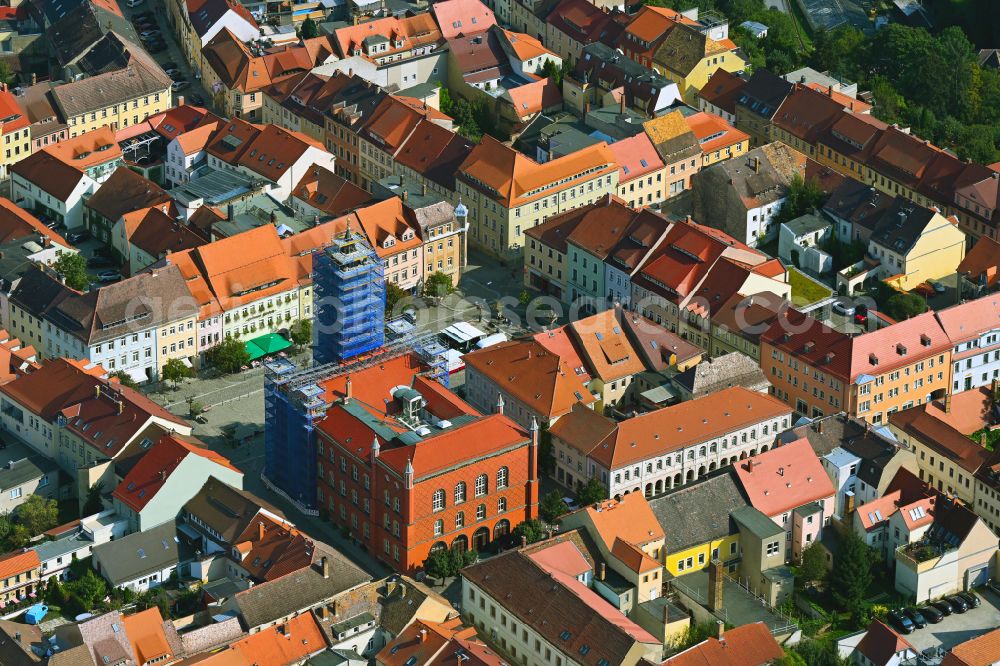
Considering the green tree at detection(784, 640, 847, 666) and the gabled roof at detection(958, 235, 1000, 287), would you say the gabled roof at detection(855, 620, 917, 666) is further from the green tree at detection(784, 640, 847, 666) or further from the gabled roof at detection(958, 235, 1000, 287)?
the gabled roof at detection(958, 235, 1000, 287)

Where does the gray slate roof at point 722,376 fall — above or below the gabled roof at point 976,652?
above

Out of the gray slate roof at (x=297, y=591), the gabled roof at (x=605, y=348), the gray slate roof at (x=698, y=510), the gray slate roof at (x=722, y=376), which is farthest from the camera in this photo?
the gabled roof at (x=605, y=348)

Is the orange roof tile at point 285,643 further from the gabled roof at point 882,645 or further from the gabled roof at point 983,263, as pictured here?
the gabled roof at point 983,263

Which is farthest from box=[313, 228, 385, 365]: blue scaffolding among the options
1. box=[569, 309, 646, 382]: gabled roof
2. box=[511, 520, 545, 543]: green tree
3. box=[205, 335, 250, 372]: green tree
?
box=[511, 520, 545, 543]: green tree

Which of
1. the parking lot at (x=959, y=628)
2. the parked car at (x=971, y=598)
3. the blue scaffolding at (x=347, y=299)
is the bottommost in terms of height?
the parking lot at (x=959, y=628)

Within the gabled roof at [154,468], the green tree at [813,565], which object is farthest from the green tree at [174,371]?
the green tree at [813,565]

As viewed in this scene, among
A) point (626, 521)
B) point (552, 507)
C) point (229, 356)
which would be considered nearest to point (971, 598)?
point (626, 521)
